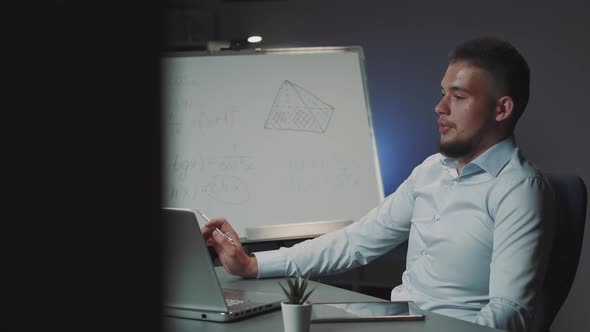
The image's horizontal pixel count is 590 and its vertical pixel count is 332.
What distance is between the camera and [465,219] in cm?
162

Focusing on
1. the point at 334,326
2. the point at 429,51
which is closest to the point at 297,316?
the point at 334,326

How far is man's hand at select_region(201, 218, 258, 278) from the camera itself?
1572 mm

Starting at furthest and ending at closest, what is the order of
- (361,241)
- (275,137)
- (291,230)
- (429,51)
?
(429,51), (275,137), (291,230), (361,241)

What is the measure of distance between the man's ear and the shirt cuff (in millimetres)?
643

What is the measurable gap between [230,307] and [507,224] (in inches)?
25.2

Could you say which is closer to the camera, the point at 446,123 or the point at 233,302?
the point at 233,302

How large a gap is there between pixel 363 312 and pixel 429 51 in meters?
2.44

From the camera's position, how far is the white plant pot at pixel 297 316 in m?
1.00

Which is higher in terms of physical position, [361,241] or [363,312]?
[361,241]

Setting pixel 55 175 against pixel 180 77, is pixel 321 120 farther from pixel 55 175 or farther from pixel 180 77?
pixel 55 175

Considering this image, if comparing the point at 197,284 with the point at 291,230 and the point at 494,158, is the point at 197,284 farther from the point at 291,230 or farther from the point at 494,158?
the point at 291,230

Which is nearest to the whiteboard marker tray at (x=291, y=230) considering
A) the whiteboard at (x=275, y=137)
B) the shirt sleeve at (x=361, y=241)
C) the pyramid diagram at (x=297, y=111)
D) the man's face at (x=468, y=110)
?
the whiteboard at (x=275, y=137)

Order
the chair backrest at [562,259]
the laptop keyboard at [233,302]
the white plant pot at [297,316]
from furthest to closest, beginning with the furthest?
1. the chair backrest at [562,259]
2. the laptop keyboard at [233,302]
3. the white plant pot at [297,316]

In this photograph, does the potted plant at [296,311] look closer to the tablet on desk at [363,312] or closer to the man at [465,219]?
the tablet on desk at [363,312]
